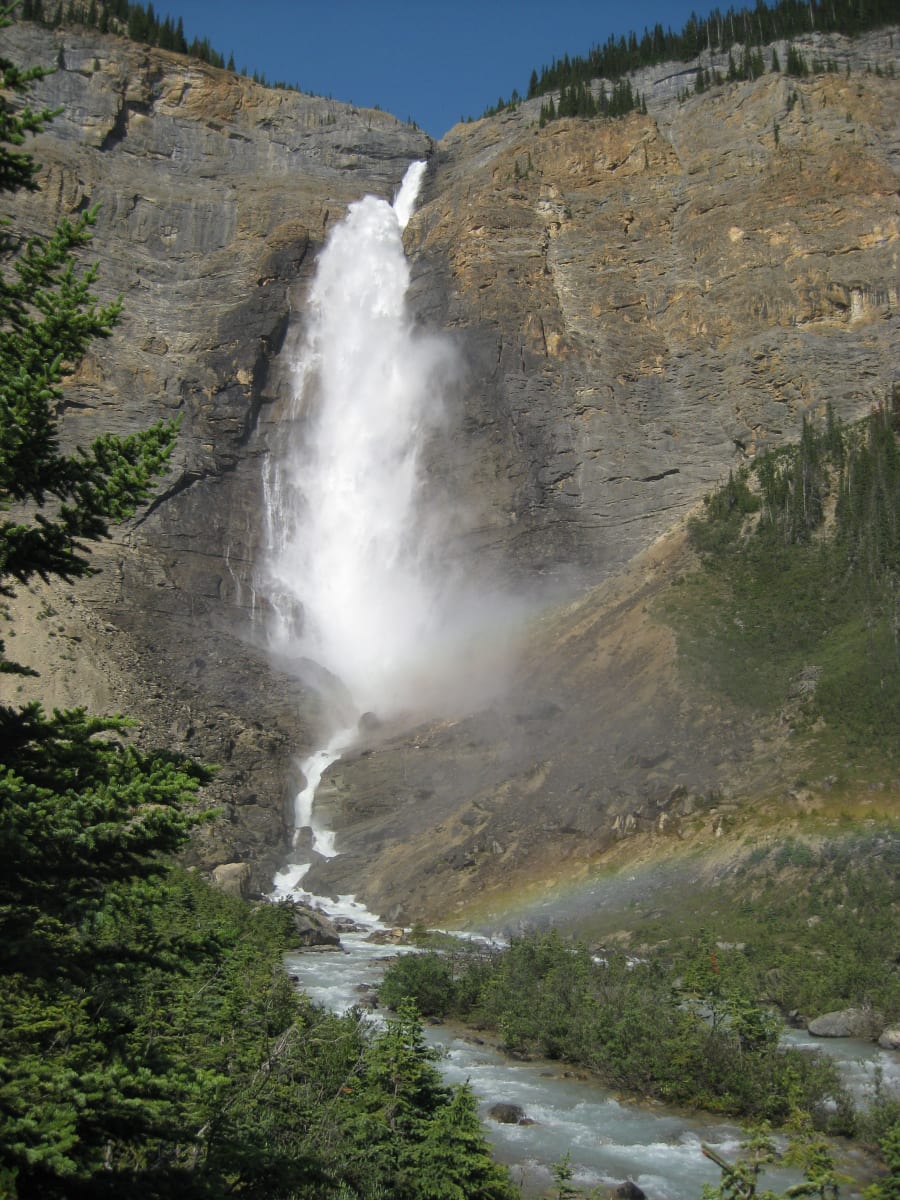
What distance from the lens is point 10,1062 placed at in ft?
20.8

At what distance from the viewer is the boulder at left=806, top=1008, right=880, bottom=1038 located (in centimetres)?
1916

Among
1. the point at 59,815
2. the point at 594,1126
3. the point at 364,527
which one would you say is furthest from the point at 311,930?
the point at 364,527

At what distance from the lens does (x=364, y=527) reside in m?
64.5

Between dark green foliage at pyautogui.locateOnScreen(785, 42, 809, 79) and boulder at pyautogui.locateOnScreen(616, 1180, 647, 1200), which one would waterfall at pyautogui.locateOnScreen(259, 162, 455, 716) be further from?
boulder at pyautogui.locateOnScreen(616, 1180, 647, 1200)

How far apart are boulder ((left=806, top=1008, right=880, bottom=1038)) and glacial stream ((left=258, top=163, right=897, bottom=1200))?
697 inches

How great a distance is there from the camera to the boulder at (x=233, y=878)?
115 feet

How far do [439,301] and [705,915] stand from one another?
165 feet

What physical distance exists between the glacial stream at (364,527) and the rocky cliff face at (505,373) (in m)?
1.69

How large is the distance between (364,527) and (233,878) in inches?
1273

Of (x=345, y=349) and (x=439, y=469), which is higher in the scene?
(x=345, y=349)

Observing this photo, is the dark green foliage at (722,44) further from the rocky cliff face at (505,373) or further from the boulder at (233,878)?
the boulder at (233,878)

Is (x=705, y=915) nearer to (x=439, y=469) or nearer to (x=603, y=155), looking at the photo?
(x=439, y=469)

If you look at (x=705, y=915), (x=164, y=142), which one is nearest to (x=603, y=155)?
(x=164, y=142)

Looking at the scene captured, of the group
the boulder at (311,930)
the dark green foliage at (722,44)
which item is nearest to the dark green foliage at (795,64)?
the dark green foliage at (722,44)
